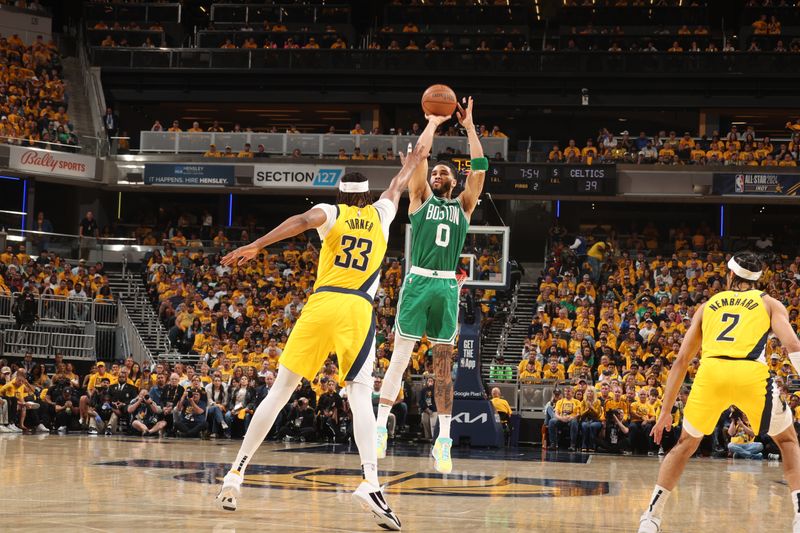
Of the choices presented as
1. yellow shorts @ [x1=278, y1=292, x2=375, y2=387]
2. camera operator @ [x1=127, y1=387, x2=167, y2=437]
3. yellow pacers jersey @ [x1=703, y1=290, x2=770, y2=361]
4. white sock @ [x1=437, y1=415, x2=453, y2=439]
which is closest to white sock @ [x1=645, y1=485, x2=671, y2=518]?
yellow pacers jersey @ [x1=703, y1=290, x2=770, y2=361]

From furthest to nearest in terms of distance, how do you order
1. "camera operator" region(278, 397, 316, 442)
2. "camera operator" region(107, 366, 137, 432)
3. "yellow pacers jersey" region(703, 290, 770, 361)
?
"camera operator" region(107, 366, 137, 432)
"camera operator" region(278, 397, 316, 442)
"yellow pacers jersey" region(703, 290, 770, 361)

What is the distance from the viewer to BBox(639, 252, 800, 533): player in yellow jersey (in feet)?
24.5

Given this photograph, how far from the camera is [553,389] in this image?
23.1 m

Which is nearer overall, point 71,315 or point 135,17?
point 71,315

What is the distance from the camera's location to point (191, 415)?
21.7 meters

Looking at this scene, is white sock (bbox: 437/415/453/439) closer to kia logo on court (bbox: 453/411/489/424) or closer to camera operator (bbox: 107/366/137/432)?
kia logo on court (bbox: 453/411/489/424)

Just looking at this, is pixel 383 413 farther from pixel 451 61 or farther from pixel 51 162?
pixel 451 61

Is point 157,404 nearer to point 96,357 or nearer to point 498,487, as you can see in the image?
point 96,357

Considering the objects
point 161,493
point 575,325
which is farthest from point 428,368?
point 161,493

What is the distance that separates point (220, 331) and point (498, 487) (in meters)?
17.4

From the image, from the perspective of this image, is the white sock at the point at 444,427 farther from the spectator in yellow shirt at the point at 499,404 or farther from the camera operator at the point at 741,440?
the spectator in yellow shirt at the point at 499,404

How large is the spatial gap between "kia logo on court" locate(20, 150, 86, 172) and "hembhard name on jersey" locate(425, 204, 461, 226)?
27.7 meters

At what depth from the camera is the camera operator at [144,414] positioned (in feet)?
71.6

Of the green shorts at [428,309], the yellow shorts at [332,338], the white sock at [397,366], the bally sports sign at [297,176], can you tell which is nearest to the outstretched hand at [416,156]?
the yellow shorts at [332,338]
